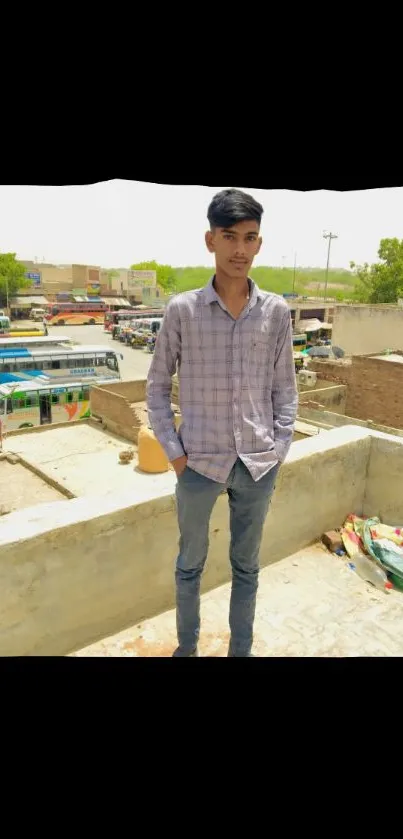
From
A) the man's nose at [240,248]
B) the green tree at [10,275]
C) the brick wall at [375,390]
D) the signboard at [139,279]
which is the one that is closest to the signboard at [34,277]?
the green tree at [10,275]

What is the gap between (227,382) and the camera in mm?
1849

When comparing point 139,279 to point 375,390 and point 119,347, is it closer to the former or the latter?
point 119,347

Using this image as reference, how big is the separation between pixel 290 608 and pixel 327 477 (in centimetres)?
93

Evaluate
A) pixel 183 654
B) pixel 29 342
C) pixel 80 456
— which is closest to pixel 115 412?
pixel 80 456

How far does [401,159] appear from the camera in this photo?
2.16 m

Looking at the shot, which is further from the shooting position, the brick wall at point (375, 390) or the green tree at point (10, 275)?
the green tree at point (10, 275)

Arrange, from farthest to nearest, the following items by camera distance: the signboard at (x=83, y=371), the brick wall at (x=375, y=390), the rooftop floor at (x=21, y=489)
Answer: the signboard at (x=83, y=371) < the brick wall at (x=375, y=390) < the rooftop floor at (x=21, y=489)

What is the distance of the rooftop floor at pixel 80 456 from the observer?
14.7 m

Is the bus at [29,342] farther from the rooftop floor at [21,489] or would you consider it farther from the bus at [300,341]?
the bus at [300,341]

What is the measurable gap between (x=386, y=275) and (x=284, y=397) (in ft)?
134

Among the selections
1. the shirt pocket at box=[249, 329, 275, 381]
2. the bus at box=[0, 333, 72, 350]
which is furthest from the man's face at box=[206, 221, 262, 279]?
the bus at box=[0, 333, 72, 350]

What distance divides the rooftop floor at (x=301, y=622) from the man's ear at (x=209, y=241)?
5.38 feet
